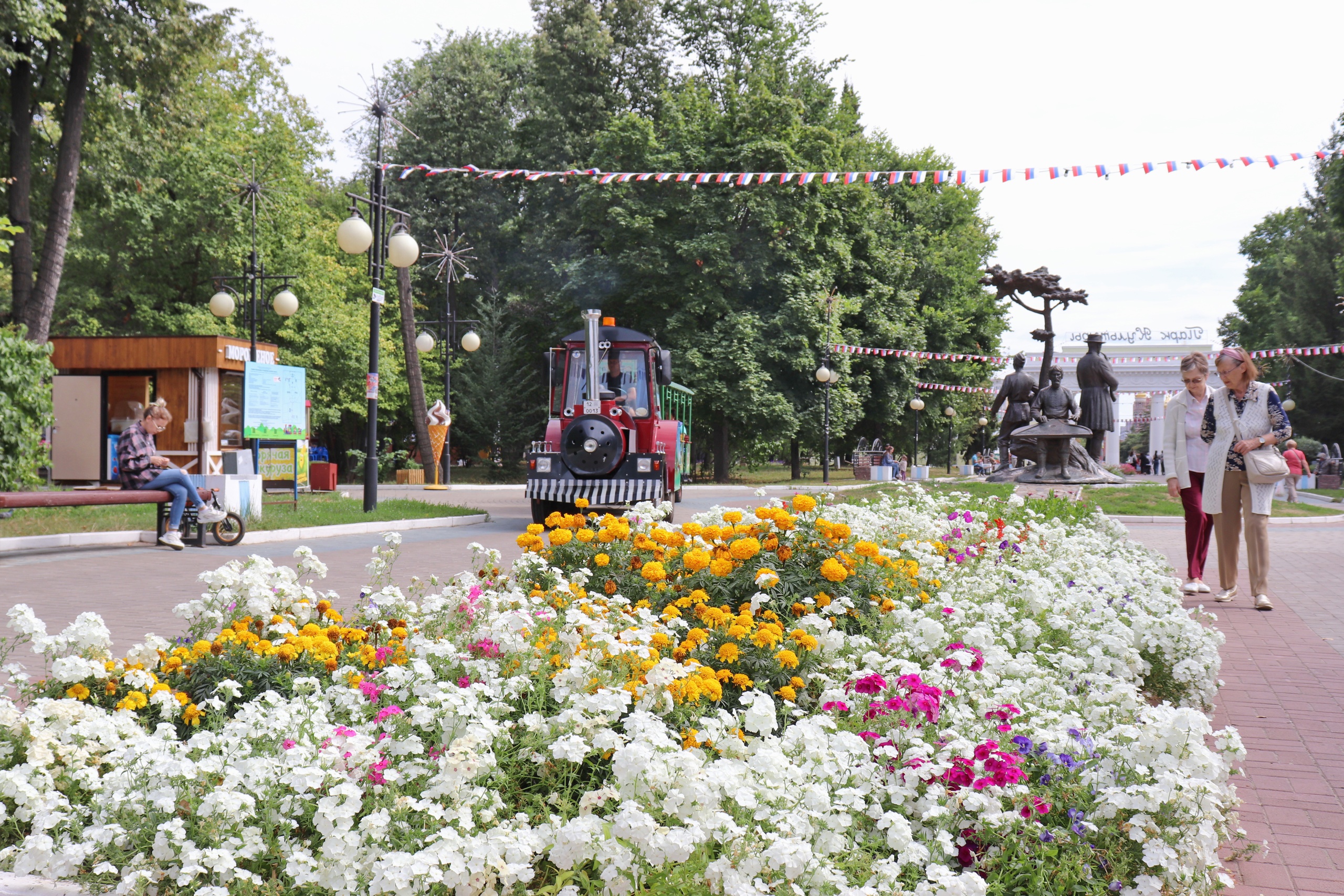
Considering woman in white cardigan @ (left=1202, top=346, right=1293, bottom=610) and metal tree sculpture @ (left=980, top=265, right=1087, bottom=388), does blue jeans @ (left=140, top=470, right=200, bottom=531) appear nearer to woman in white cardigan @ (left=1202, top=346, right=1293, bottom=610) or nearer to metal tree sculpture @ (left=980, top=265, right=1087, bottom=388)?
woman in white cardigan @ (left=1202, top=346, right=1293, bottom=610)

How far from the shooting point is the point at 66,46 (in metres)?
17.9

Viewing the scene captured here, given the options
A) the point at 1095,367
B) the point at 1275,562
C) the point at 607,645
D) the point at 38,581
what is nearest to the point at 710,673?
the point at 607,645

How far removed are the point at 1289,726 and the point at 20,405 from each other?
15582 millimetres

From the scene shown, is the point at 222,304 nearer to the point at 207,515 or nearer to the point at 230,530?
the point at 230,530

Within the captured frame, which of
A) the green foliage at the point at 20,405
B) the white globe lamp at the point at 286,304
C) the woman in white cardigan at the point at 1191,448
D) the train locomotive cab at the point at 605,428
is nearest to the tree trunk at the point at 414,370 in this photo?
the white globe lamp at the point at 286,304

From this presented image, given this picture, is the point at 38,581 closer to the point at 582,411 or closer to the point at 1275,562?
→ the point at 582,411

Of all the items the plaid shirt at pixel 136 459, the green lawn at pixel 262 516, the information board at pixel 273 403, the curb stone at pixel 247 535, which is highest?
the information board at pixel 273 403

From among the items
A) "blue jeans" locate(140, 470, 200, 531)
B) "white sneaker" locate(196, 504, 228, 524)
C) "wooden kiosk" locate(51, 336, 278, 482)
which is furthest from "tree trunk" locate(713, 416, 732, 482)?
"blue jeans" locate(140, 470, 200, 531)

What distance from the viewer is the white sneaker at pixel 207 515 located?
12148 mm

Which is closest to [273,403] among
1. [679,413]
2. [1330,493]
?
[679,413]

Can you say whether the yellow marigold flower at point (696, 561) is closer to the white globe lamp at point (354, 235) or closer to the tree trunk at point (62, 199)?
the white globe lamp at point (354, 235)

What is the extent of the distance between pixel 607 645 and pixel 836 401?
104 ft

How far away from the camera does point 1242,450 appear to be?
8453mm

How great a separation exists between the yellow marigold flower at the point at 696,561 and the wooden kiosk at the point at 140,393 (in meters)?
20.1
